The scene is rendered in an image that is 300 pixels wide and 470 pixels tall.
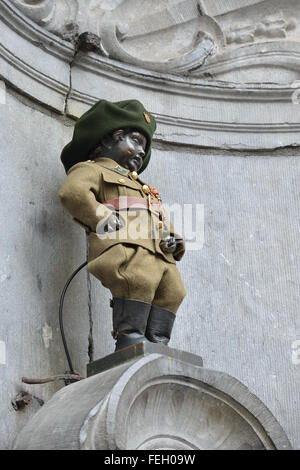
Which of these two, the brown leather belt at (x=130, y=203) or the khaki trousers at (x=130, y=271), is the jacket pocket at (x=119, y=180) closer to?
the brown leather belt at (x=130, y=203)

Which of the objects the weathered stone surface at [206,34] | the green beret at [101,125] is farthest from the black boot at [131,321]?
the weathered stone surface at [206,34]

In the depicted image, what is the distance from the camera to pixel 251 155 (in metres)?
4.21

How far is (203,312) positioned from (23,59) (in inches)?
50.3

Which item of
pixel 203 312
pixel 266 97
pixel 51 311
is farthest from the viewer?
pixel 266 97

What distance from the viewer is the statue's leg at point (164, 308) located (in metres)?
3.11

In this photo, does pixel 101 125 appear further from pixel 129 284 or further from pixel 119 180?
pixel 129 284

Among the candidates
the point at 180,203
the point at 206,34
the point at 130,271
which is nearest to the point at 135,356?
the point at 130,271

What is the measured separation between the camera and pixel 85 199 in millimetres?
3125

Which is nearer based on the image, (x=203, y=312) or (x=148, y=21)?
(x=203, y=312)

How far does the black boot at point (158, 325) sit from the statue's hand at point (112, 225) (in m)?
0.30

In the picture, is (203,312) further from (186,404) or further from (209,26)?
(209,26)
